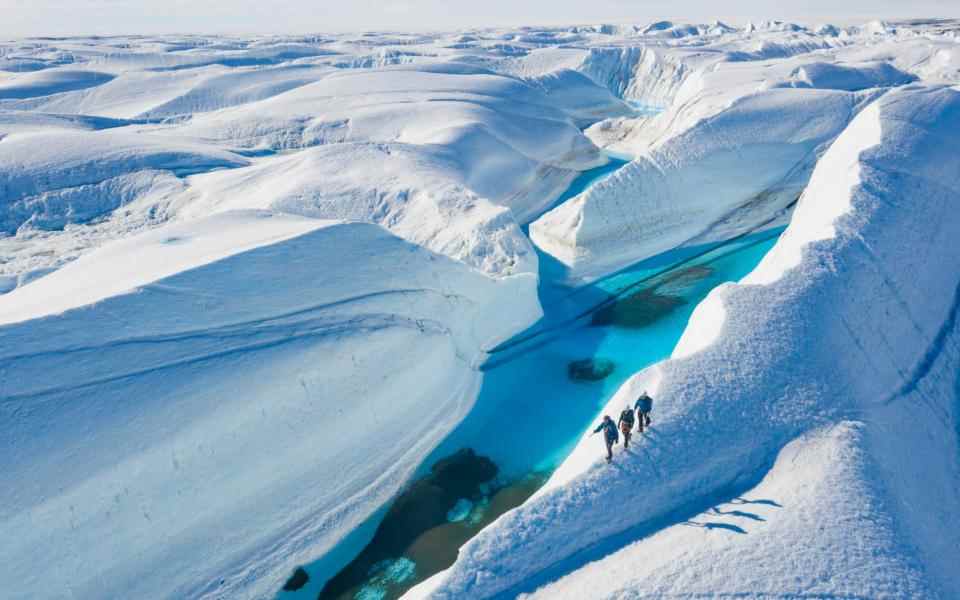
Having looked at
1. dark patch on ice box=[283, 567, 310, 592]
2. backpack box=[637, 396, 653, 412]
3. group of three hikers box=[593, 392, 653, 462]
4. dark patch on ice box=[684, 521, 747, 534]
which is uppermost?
backpack box=[637, 396, 653, 412]

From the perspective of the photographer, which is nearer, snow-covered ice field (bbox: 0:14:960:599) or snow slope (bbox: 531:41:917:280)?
snow-covered ice field (bbox: 0:14:960:599)

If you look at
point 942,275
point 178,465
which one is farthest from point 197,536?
point 942,275

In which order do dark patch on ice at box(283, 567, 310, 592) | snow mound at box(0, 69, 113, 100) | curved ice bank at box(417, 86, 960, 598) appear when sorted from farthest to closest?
snow mound at box(0, 69, 113, 100) < dark patch on ice at box(283, 567, 310, 592) < curved ice bank at box(417, 86, 960, 598)

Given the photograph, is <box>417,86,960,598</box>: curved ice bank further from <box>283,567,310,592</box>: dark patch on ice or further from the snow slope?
the snow slope

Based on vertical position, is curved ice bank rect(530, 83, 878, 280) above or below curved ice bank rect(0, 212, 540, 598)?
above

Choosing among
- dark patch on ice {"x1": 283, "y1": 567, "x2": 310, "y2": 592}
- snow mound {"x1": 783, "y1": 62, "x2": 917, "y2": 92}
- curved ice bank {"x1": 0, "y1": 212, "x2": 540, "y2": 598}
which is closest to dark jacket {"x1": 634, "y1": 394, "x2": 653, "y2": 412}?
curved ice bank {"x1": 0, "y1": 212, "x2": 540, "y2": 598}

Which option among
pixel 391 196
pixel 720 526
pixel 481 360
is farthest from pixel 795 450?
pixel 391 196

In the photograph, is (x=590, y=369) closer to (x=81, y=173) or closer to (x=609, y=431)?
(x=609, y=431)

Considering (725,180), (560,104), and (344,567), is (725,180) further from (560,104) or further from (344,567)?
(560,104)
